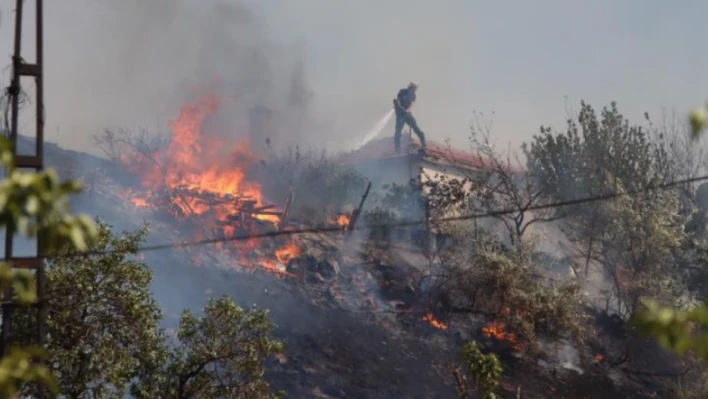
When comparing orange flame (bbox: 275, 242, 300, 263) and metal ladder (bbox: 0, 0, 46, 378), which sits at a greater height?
metal ladder (bbox: 0, 0, 46, 378)

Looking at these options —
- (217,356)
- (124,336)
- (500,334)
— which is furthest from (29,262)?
(500,334)

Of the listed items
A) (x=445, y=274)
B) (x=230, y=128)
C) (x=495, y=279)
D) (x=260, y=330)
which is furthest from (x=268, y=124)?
(x=260, y=330)

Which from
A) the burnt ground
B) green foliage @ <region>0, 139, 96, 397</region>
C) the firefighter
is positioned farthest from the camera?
the firefighter

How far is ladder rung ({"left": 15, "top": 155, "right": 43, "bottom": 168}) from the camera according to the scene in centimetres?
973

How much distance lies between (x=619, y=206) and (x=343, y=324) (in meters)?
13.8

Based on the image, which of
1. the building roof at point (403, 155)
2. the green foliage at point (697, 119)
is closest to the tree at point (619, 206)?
the building roof at point (403, 155)

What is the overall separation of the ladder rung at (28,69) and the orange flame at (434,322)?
64.0ft

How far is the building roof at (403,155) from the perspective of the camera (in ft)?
132

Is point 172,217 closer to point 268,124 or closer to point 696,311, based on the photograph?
point 268,124

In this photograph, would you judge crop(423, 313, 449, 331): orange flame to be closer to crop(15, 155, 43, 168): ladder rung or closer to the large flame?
the large flame

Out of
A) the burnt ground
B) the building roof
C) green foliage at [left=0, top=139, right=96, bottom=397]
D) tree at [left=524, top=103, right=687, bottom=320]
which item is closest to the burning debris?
the burnt ground

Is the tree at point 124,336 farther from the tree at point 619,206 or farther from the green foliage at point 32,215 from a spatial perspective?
the tree at point 619,206

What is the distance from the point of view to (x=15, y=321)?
1109 cm

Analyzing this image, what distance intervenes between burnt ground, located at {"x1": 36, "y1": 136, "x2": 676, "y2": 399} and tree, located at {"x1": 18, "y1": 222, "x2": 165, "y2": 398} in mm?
9402
